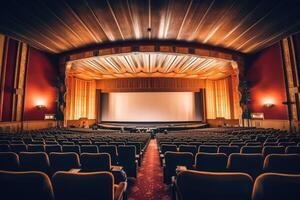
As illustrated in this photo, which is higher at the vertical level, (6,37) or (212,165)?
(6,37)

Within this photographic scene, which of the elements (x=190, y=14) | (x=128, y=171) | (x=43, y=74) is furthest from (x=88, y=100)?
(x=128, y=171)

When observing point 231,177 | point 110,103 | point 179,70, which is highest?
point 179,70

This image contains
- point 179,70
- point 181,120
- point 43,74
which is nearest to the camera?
point 43,74

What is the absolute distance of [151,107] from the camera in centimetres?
1775

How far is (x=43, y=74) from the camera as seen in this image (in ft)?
34.3

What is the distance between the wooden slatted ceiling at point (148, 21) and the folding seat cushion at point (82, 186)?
641cm

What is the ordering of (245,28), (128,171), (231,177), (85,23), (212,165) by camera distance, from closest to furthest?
(231,177) → (212,165) → (128,171) → (85,23) → (245,28)

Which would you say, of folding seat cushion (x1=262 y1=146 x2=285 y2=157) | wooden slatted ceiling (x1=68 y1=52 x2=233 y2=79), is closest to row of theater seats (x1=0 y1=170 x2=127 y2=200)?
folding seat cushion (x1=262 y1=146 x2=285 y2=157)

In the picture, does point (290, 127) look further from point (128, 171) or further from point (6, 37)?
point (6, 37)

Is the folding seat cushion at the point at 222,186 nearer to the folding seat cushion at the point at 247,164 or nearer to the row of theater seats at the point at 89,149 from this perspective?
the folding seat cushion at the point at 247,164

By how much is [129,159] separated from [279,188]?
2.61 meters

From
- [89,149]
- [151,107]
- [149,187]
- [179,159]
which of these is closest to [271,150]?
[179,159]

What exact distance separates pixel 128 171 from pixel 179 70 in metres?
11.6

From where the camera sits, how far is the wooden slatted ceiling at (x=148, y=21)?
19.6 ft
